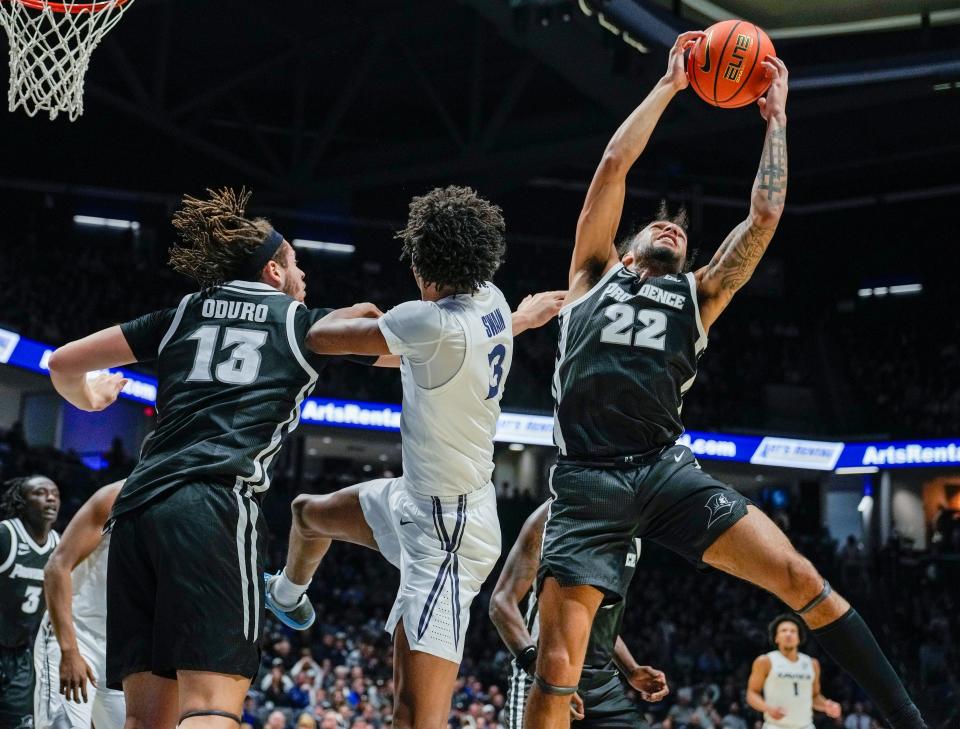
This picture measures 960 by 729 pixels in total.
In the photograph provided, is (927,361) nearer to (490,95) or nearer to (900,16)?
(490,95)

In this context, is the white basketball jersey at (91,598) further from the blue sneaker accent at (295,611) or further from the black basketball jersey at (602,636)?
the black basketball jersey at (602,636)

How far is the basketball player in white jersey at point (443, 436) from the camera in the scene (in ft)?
12.7

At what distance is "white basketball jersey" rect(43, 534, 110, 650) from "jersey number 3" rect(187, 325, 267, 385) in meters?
2.60

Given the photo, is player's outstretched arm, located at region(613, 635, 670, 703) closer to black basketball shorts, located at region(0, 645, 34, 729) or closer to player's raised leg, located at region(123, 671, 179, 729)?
player's raised leg, located at region(123, 671, 179, 729)

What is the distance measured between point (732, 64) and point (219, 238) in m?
2.53

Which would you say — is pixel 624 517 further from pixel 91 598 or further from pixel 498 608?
pixel 91 598

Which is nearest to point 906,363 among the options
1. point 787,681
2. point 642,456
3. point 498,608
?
point 787,681

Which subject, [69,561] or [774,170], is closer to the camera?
[774,170]

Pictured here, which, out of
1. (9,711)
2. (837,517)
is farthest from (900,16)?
(837,517)

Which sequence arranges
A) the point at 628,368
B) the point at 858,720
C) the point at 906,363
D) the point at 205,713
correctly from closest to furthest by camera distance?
the point at 205,713 < the point at 628,368 < the point at 858,720 < the point at 906,363

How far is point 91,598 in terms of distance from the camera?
602 cm

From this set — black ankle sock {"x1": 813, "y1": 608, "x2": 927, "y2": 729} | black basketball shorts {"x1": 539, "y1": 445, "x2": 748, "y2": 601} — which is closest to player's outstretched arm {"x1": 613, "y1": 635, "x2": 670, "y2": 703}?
black basketball shorts {"x1": 539, "y1": 445, "x2": 748, "y2": 601}

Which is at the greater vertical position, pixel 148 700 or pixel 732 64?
pixel 732 64

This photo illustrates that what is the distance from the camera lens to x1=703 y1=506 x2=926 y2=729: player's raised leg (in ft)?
14.1
